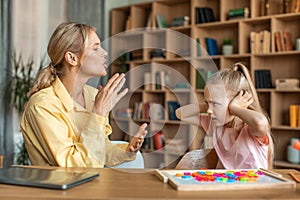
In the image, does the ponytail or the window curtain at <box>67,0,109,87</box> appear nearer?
the ponytail

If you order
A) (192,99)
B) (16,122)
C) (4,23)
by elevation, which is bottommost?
(16,122)

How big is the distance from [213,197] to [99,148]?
0.49 metres

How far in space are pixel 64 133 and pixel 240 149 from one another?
578mm

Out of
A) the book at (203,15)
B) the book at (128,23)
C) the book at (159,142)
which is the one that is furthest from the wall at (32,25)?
the book at (159,142)

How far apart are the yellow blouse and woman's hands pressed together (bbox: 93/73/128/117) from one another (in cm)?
3

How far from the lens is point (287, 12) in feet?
12.5

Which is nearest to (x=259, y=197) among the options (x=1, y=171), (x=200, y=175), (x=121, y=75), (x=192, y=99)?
(x=200, y=175)

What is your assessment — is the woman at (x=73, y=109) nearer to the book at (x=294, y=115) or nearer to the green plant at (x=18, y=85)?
the green plant at (x=18, y=85)

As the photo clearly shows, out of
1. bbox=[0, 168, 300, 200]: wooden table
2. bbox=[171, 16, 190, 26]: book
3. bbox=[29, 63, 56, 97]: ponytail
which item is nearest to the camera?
bbox=[0, 168, 300, 200]: wooden table

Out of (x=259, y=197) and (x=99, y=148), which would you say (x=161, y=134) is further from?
(x=259, y=197)

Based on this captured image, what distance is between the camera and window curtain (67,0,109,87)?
14.6ft

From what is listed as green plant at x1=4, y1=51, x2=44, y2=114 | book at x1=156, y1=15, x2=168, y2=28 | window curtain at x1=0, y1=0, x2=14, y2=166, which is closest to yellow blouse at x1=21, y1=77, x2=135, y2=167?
green plant at x1=4, y1=51, x2=44, y2=114

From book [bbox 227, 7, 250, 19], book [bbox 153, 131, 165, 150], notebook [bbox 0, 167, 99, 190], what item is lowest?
notebook [bbox 0, 167, 99, 190]

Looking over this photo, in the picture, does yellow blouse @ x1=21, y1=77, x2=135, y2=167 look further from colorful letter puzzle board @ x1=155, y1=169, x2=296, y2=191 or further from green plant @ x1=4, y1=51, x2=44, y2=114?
green plant @ x1=4, y1=51, x2=44, y2=114
